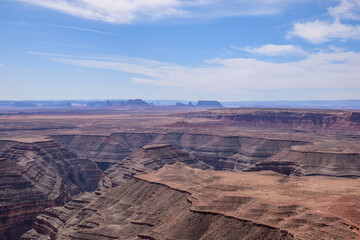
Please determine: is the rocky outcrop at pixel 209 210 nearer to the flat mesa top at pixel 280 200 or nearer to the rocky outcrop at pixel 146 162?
the flat mesa top at pixel 280 200

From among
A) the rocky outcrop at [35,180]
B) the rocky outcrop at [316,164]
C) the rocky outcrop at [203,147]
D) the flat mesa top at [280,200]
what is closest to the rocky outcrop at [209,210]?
the flat mesa top at [280,200]

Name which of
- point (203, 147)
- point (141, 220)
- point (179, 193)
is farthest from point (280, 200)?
Answer: point (203, 147)

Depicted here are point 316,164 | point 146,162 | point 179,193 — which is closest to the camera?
point 179,193

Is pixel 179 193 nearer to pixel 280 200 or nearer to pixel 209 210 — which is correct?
pixel 209 210

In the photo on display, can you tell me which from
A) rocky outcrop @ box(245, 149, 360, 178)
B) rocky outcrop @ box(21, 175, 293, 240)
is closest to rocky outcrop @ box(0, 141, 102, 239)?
rocky outcrop @ box(21, 175, 293, 240)

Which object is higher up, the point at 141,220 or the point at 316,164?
the point at 316,164

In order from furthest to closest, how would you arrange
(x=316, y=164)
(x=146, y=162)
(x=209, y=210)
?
1. (x=146, y=162)
2. (x=316, y=164)
3. (x=209, y=210)

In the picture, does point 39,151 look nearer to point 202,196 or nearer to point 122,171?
point 122,171
